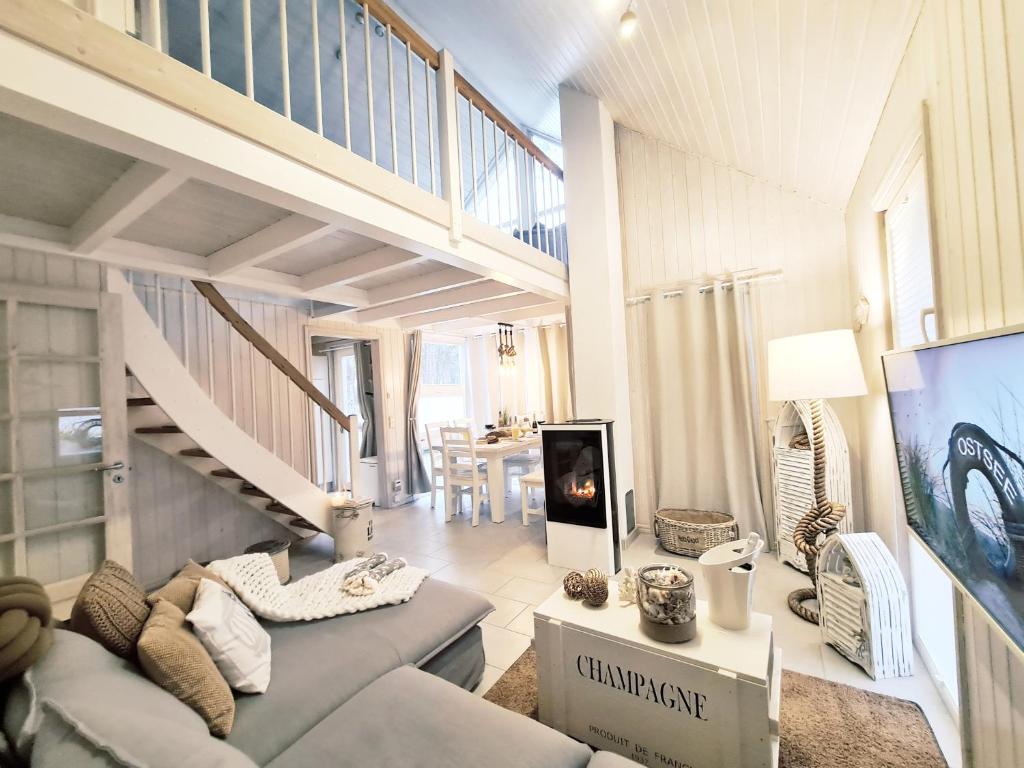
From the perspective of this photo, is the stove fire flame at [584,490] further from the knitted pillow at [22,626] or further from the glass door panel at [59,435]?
the glass door panel at [59,435]

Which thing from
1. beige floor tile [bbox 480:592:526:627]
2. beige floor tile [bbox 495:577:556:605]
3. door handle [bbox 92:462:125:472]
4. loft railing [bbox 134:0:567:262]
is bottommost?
beige floor tile [bbox 480:592:526:627]

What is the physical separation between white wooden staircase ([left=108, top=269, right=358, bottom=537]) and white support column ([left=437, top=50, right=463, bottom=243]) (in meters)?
1.71

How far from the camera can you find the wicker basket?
9.61ft

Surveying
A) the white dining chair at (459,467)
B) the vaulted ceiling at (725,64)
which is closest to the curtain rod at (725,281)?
the vaulted ceiling at (725,64)

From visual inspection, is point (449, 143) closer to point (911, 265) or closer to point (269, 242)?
point (269, 242)

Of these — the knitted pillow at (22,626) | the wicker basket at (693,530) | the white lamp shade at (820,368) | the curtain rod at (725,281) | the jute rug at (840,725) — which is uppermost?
the curtain rod at (725,281)

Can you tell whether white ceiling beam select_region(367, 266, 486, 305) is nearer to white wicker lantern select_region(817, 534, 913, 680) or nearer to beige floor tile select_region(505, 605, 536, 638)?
beige floor tile select_region(505, 605, 536, 638)

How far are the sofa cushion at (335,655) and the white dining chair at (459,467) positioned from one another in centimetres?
213

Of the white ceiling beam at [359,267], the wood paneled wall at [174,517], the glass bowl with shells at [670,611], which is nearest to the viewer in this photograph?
the glass bowl with shells at [670,611]

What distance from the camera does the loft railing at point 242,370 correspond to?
3.06 meters

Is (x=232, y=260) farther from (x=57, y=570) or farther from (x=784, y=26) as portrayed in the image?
(x=784, y=26)

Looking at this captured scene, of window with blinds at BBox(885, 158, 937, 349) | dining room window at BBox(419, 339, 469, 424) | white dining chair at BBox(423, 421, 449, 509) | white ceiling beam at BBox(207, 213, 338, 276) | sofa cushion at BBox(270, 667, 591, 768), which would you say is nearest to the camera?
sofa cushion at BBox(270, 667, 591, 768)

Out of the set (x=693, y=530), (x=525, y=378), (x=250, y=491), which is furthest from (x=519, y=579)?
(x=525, y=378)

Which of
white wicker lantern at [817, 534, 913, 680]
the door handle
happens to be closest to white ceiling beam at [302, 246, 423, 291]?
the door handle
